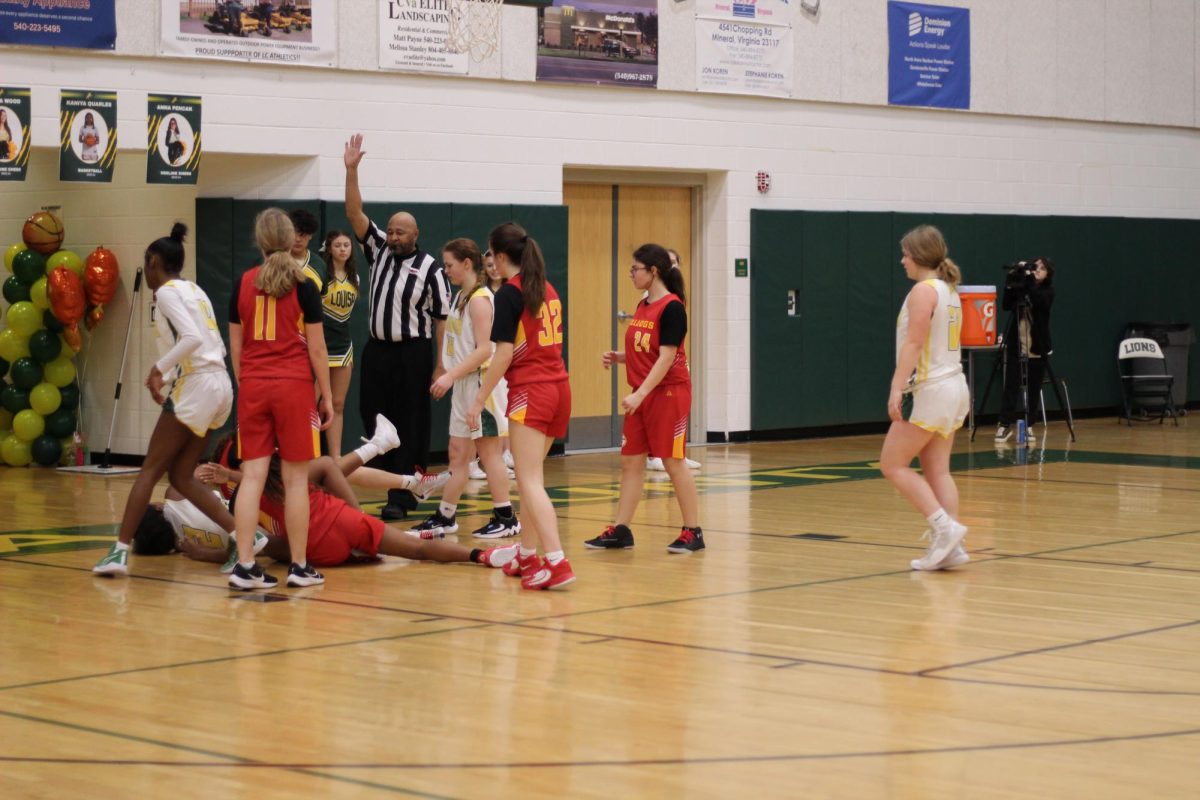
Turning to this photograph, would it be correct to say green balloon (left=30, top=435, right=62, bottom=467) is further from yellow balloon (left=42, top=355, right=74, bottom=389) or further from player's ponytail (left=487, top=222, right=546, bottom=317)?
player's ponytail (left=487, top=222, right=546, bottom=317)

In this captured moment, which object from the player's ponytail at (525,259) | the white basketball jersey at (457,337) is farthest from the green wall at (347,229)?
the player's ponytail at (525,259)

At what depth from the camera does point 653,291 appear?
9445mm

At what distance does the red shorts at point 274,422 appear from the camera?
803cm

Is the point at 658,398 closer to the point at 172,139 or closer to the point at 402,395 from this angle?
the point at 402,395

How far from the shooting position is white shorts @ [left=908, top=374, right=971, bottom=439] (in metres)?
8.80

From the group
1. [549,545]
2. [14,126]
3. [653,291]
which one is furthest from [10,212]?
[549,545]

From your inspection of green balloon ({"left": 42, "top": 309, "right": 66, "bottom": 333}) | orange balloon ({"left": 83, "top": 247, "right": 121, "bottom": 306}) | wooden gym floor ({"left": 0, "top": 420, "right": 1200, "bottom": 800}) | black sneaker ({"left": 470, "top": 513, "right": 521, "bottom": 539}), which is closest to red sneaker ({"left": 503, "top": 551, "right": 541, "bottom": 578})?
wooden gym floor ({"left": 0, "top": 420, "right": 1200, "bottom": 800})

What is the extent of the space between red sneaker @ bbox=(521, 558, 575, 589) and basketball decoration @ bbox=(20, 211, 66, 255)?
26.3 ft

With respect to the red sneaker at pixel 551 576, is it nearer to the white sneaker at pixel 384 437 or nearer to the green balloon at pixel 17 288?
the white sneaker at pixel 384 437

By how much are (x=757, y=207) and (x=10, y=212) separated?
7.18m

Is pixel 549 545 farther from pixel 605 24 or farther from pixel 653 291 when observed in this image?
pixel 605 24

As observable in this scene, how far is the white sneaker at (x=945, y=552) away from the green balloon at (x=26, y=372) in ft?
28.6

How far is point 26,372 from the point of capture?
47.8 ft

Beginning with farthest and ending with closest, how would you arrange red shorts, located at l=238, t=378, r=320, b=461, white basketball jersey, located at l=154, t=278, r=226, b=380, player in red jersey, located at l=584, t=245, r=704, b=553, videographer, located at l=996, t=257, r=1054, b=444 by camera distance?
videographer, located at l=996, t=257, r=1054, b=444
player in red jersey, located at l=584, t=245, r=704, b=553
white basketball jersey, located at l=154, t=278, r=226, b=380
red shorts, located at l=238, t=378, r=320, b=461
